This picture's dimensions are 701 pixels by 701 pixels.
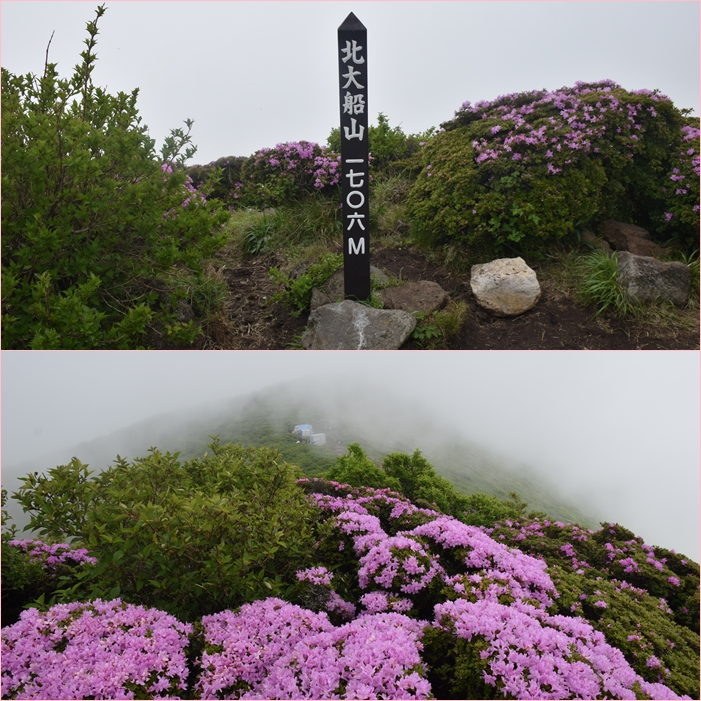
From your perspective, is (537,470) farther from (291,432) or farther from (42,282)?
(42,282)

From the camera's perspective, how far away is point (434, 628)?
2.25m

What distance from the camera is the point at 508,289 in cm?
534

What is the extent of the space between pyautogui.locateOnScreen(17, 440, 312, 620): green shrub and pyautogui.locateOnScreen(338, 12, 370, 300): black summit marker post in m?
2.58

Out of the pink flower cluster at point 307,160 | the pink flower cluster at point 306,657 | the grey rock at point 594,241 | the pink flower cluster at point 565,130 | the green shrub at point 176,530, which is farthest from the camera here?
the pink flower cluster at point 307,160

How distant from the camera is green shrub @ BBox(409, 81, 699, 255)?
572 cm

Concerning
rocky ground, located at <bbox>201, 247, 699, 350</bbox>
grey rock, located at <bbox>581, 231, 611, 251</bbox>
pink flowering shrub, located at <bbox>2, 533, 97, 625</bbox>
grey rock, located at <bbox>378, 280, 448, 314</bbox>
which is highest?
grey rock, located at <bbox>581, 231, 611, 251</bbox>

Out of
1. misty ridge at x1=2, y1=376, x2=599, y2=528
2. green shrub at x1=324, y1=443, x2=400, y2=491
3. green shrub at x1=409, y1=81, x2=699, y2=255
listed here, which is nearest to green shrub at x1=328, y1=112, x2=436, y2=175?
green shrub at x1=409, y1=81, x2=699, y2=255

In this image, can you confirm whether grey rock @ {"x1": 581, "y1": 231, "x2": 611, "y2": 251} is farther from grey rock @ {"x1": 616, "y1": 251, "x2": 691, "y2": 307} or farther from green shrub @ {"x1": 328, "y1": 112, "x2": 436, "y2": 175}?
green shrub @ {"x1": 328, "y1": 112, "x2": 436, "y2": 175}

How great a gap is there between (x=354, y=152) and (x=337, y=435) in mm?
2499

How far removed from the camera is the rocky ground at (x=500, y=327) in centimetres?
496

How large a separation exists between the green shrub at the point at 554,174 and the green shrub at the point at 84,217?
295 centimetres

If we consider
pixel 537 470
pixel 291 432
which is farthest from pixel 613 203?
pixel 291 432

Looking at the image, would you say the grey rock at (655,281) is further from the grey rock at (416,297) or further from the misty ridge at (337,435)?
the misty ridge at (337,435)

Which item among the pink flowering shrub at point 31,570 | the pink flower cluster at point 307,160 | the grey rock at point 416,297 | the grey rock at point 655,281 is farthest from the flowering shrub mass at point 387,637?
the pink flower cluster at point 307,160
